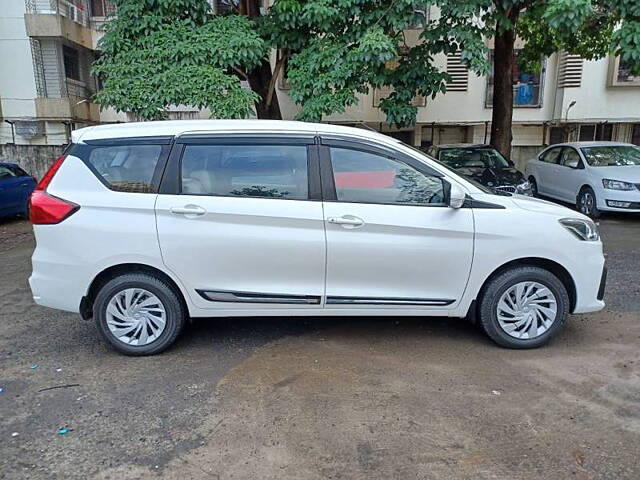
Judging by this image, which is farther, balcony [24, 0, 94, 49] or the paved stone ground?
balcony [24, 0, 94, 49]

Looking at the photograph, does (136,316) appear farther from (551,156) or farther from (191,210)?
(551,156)

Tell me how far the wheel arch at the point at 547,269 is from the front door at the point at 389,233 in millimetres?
239

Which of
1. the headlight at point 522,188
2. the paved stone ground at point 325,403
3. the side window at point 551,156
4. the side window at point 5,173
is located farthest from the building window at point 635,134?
the side window at point 5,173

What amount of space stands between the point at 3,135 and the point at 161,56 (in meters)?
11.9

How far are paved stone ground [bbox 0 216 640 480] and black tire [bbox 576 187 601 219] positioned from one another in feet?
18.7

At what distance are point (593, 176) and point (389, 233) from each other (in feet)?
25.6

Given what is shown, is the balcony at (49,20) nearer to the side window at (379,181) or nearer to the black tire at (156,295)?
the black tire at (156,295)

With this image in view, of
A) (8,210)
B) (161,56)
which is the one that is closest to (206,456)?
(161,56)

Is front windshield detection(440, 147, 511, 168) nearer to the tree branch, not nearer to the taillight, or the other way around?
the tree branch

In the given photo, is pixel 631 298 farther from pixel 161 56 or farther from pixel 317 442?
pixel 161 56

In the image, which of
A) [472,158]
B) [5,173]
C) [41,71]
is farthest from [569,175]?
[41,71]

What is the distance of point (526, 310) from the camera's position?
4.06 m

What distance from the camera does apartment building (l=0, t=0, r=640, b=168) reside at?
15.5 m

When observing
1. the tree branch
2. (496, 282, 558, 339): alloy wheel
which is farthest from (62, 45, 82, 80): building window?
(496, 282, 558, 339): alloy wheel
